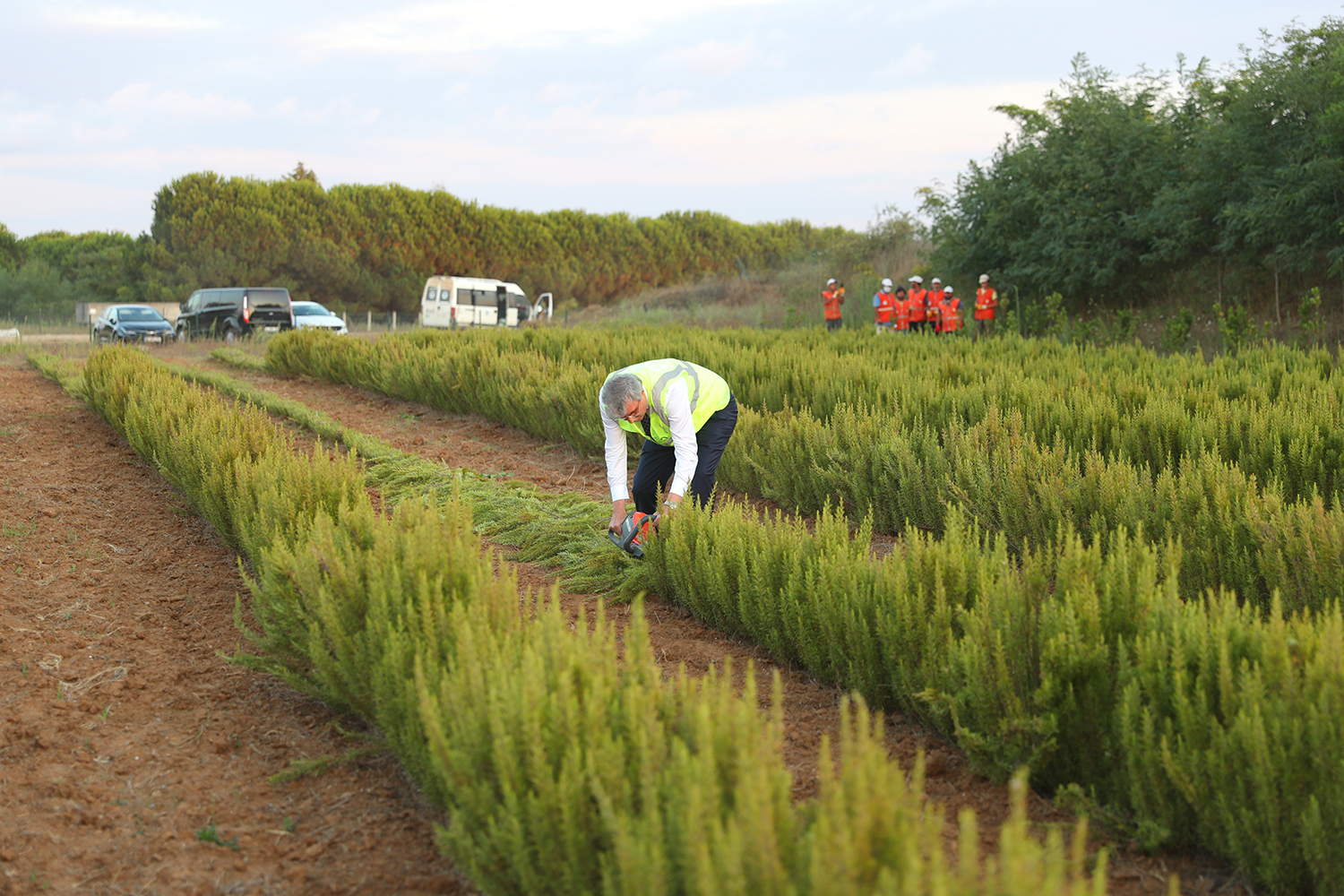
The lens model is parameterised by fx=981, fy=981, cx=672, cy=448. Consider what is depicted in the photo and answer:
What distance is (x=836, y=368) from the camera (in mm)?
9695

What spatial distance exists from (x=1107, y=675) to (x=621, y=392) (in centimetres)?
257

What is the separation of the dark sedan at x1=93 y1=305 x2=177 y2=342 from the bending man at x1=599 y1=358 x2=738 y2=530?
1995cm

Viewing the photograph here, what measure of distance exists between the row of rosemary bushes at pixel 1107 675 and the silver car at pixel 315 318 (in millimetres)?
23924

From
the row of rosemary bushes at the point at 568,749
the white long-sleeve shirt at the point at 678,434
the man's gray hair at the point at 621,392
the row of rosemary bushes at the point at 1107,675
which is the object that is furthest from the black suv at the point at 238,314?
A: the row of rosemary bushes at the point at 1107,675

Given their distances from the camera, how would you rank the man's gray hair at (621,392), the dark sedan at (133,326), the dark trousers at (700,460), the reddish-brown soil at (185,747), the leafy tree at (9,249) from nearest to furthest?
the reddish-brown soil at (185,747)
the man's gray hair at (621,392)
the dark trousers at (700,460)
the dark sedan at (133,326)
the leafy tree at (9,249)

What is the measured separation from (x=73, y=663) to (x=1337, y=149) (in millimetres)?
18073

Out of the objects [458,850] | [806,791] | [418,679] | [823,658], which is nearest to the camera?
[458,850]

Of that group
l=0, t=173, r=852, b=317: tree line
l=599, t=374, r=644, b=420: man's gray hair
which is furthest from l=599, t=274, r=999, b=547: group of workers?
l=0, t=173, r=852, b=317: tree line

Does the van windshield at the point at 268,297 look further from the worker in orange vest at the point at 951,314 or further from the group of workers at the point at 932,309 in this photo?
the worker in orange vest at the point at 951,314

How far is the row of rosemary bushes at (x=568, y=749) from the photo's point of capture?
199cm

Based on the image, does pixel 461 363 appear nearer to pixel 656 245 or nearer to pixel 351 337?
pixel 351 337

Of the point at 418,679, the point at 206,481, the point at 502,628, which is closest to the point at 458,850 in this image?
the point at 418,679

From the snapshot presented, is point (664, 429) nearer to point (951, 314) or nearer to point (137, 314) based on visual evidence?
point (951, 314)

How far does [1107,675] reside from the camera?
3207 mm
